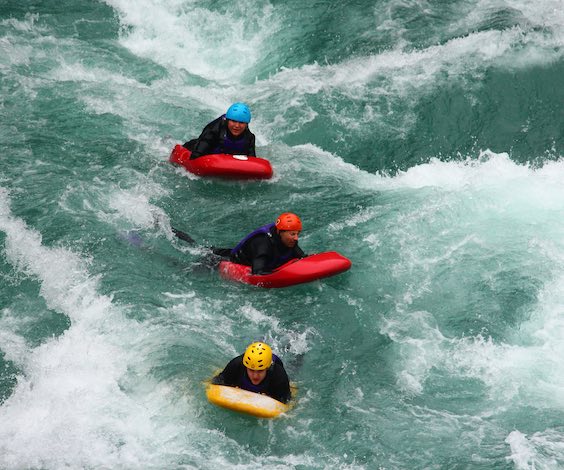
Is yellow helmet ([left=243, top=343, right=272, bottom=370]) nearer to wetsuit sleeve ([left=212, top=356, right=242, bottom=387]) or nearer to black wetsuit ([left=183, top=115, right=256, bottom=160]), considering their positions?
wetsuit sleeve ([left=212, top=356, right=242, bottom=387])

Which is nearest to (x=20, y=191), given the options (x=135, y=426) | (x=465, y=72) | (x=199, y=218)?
(x=199, y=218)

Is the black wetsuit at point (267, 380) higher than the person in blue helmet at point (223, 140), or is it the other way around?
the person in blue helmet at point (223, 140)

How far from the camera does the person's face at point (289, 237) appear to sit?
34.9 ft

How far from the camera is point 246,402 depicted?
8727 mm

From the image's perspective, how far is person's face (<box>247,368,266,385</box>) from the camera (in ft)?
28.9

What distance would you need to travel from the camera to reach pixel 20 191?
483 inches

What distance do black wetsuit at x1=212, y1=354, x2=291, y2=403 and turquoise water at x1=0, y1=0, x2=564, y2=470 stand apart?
27 cm

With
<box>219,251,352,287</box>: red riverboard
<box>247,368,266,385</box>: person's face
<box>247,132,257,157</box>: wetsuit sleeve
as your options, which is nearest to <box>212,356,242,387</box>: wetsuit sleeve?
<box>247,368,266,385</box>: person's face

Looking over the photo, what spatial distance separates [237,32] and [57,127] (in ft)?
15.1

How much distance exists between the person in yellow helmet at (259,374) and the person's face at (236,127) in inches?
183

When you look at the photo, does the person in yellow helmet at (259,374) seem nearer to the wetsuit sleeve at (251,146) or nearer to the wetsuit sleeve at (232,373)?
the wetsuit sleeve at (232,373)

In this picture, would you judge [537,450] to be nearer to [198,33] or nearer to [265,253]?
[265,253]

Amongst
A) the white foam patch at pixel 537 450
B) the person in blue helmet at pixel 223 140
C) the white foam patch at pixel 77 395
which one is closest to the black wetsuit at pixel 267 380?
the white foam patch at pixel 77 395

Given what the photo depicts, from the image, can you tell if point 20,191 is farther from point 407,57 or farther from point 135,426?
point 407,57
